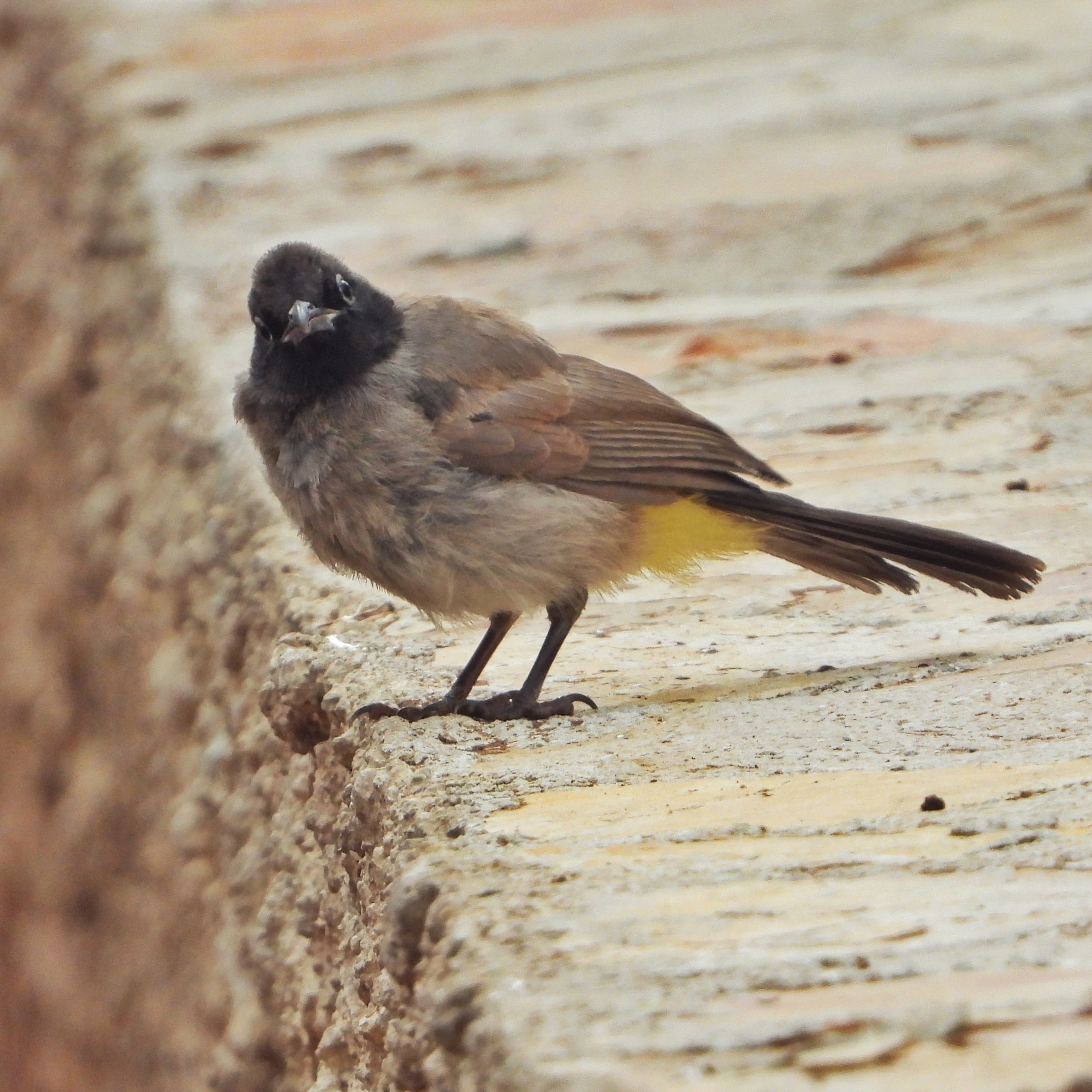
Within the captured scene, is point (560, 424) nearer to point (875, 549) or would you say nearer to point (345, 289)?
point (345, 289)

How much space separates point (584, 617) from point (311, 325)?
0.91 m

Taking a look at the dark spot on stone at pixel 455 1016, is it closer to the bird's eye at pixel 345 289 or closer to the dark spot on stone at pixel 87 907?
the bird's eye at pixel 345 289

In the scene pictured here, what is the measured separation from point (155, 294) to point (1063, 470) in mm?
3089

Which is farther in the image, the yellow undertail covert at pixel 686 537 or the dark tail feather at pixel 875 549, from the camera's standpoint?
the yellow undertail covert at pixel 686 537

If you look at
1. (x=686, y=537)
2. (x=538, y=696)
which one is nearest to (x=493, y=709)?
(x=538, y=696)

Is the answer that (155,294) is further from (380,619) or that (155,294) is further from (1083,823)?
(1083,823)

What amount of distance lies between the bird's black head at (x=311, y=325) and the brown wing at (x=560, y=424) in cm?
10

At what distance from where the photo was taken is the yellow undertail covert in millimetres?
3666

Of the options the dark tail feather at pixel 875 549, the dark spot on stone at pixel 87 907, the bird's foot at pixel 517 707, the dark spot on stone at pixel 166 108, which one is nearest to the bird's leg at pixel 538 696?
the bird's foot at pixel 517 707

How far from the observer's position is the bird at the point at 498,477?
11.4 ft

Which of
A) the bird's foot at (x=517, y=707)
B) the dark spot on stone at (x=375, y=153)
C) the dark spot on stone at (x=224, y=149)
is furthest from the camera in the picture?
the dark spot on stone at (x=224, y=149)

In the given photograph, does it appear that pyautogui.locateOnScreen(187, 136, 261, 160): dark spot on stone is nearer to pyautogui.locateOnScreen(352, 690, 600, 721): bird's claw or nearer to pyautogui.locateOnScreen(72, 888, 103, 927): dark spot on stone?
pyautogui.locateOnScreen(72, 888, 103, 927): dark spot on stone

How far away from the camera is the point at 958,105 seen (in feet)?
21.7

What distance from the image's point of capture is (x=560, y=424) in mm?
3697
